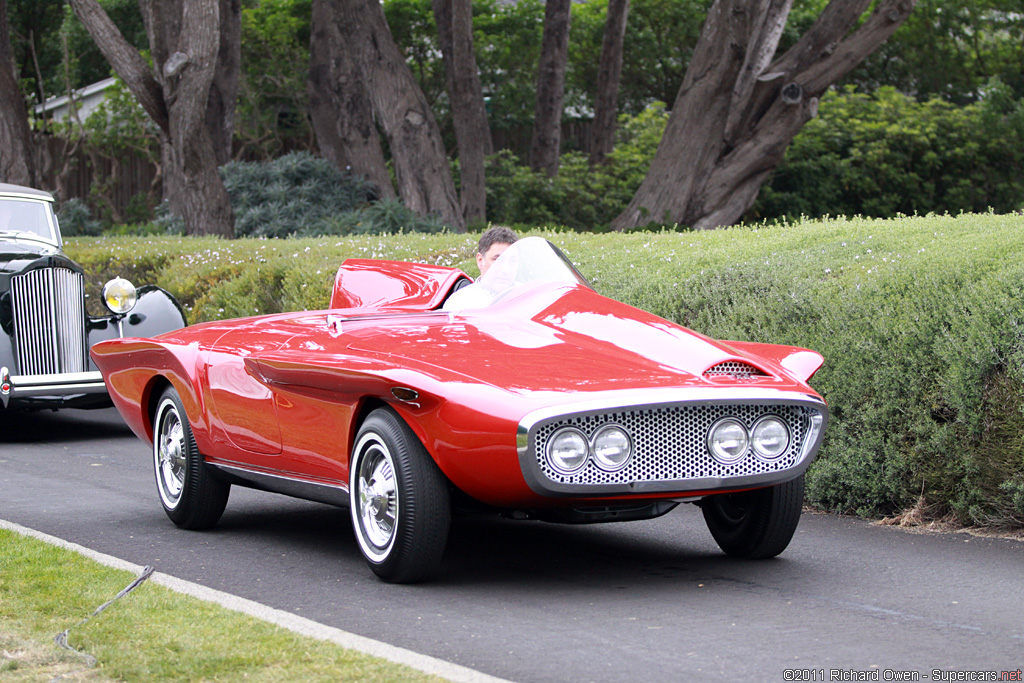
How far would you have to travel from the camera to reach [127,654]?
398cm

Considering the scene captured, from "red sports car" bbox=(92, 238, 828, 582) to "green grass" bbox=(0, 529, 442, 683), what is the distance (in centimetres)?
90

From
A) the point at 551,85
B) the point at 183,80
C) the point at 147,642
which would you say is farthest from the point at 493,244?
the point at 551,85

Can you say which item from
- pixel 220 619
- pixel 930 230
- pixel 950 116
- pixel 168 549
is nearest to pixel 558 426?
pixel 220 619

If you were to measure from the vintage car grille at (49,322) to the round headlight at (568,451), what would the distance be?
676 cm

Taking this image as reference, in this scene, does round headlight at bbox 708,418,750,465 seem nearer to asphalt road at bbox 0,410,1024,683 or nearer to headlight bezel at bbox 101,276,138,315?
asphalt road at bbox 0,410,1024,683

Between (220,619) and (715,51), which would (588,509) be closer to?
(220,619)

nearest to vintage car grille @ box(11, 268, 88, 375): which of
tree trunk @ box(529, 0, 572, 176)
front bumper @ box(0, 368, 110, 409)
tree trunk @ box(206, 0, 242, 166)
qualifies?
front bumper @ box(0, 368, 110, 409)

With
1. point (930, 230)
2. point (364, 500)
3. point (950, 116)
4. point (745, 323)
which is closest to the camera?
point (364, 500)

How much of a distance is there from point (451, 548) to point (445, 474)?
1123 mm

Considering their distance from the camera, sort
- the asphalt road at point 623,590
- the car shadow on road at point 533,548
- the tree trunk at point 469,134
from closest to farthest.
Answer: the asphalt road at point 623,590 < the car shadow on road at point 533,548 < the tree trunk at point 469,134

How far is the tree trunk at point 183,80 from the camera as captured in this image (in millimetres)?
15969

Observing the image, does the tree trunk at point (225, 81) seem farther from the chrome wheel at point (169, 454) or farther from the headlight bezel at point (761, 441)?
the headlight bezel at point (761, 441)

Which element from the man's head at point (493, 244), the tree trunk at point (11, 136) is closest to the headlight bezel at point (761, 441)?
the man's head at point (493, 244)

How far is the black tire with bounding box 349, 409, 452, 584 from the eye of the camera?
4.83 meters
